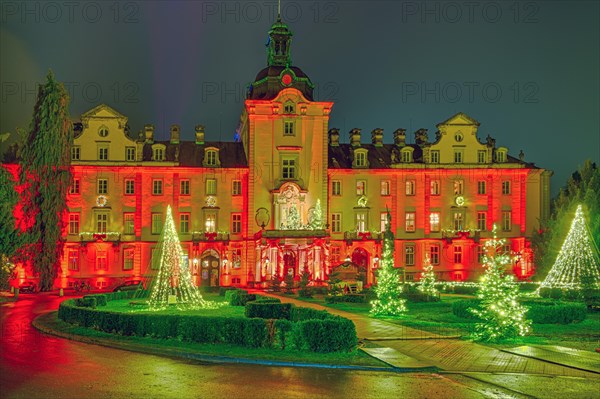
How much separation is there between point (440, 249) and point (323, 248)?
43.8ft

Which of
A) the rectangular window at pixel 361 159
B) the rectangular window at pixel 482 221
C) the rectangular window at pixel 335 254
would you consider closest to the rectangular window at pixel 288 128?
the rectangular window at pixel 361 159

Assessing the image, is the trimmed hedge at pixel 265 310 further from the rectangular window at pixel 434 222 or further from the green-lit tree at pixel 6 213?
the rectangular window at pixel 434 222

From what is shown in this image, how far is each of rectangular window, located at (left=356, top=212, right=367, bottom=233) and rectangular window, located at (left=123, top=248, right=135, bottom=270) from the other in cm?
2145

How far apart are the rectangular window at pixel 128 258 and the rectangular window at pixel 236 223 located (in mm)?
9505

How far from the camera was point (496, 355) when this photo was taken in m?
23.2

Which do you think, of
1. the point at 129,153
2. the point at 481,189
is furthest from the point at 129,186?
the point at 481,189

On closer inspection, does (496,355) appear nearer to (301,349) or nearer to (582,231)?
(301,349)

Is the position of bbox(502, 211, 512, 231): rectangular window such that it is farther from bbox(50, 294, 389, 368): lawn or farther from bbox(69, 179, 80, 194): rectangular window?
bbox(50, 294, 389, 368): lawn

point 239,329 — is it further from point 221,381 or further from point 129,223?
point 129,223

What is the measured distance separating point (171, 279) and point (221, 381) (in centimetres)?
2229

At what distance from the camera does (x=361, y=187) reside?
6731cm

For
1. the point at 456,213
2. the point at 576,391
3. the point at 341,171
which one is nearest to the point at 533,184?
the point at 456,213

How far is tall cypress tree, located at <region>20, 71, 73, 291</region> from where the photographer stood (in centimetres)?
5691

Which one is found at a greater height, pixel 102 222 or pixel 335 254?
pixel 102 222
